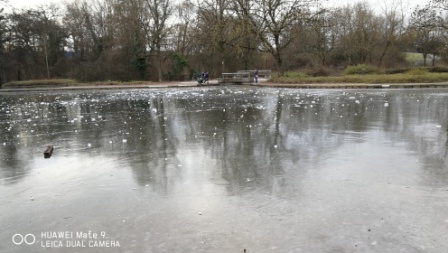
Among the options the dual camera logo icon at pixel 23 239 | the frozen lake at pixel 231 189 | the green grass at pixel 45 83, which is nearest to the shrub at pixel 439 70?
the frozen lake at pixel 231 189

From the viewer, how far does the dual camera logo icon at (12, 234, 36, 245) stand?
12.8 feet

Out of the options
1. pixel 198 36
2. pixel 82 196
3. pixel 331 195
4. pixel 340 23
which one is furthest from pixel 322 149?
pixel 340 23

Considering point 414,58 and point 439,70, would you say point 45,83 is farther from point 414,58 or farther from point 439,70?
point 414,58

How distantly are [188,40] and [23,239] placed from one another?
133ft

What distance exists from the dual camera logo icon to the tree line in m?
28.6

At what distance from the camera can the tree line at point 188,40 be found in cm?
3306

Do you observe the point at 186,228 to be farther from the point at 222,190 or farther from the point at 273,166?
the point at 273,166

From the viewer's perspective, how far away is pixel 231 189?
5277mm

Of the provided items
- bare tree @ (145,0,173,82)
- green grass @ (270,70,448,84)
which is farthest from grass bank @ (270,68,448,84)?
bare tree @ (145,0,173,82)

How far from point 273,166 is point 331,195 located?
1.55 metres

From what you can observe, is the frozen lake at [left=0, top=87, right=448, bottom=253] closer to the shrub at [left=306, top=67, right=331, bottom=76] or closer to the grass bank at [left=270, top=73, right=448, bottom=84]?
the grass bank at [left=270, top=73, right=448, bottom=84]

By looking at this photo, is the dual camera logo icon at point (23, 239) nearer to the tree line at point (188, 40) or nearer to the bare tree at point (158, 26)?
the tree line at point (188, 40)

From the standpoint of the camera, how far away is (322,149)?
7.36 meters

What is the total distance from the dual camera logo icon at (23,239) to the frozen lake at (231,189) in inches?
0.5
